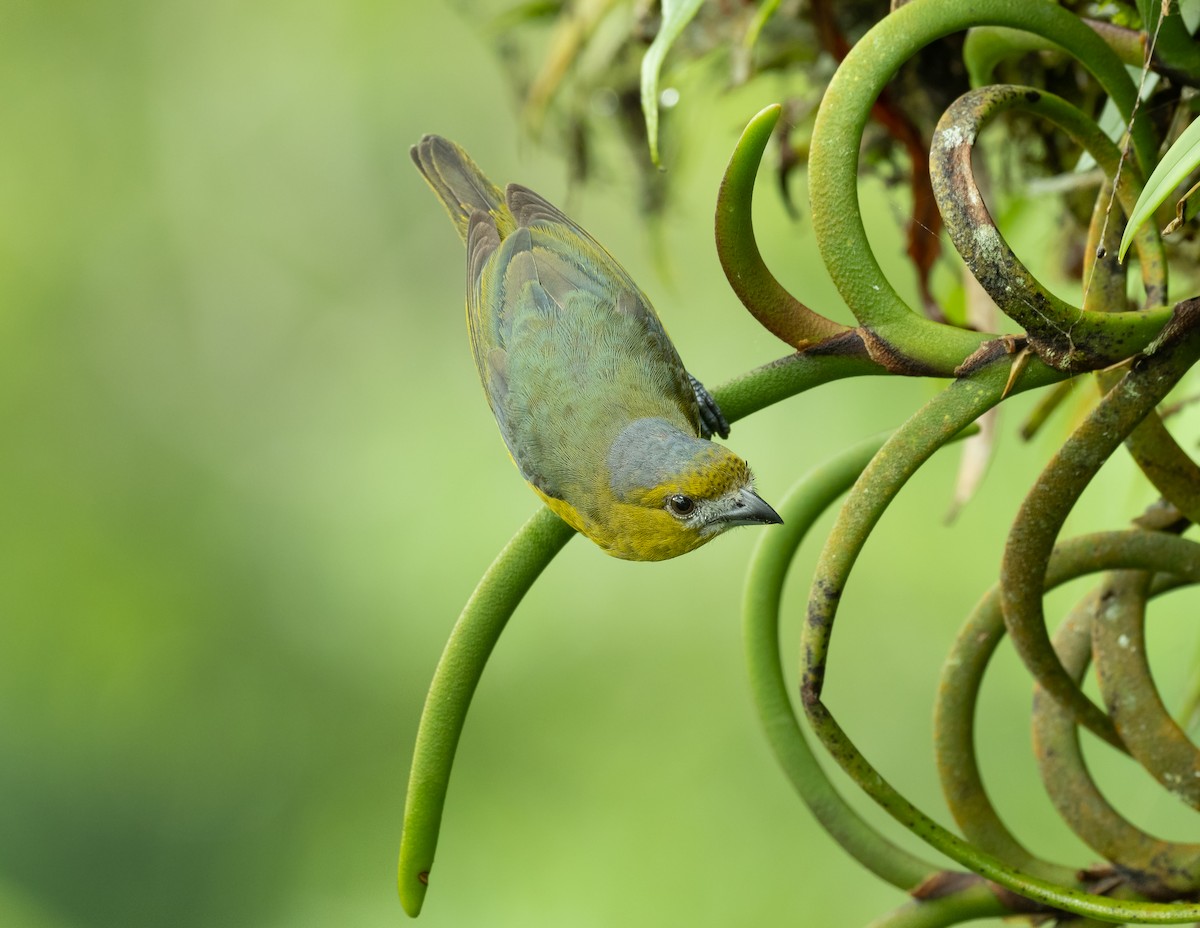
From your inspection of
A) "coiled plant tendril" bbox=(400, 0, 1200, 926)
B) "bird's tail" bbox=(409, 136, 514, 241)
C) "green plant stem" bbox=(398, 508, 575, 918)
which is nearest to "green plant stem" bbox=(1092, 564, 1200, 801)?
"coiled plant tendril" bbox=(400, 0, 1200, 926)

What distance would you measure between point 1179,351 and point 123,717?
3006mm

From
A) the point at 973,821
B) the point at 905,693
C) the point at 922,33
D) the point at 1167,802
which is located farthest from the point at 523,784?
the point at 922,33

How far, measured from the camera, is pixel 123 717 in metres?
3.15

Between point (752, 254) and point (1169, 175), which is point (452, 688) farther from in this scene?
point (1169, 175)

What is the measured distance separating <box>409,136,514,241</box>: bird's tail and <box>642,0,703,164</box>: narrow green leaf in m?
0.59

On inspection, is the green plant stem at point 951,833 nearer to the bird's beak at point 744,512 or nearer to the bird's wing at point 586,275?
the bird's beak at point 744,512

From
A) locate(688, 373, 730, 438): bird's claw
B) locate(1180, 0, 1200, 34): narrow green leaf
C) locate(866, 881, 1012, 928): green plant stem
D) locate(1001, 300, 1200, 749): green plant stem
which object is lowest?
locate(866, 881, 1012, 928): green plant stem

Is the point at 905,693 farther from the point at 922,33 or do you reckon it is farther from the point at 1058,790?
the point at 922,33

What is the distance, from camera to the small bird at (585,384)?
3.53 feet

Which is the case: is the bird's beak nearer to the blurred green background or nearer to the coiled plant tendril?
the coiled plant tendril

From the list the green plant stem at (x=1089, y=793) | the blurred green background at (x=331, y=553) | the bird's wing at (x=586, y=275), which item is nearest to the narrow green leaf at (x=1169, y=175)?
the green plant stem at (x=1089, y=793)

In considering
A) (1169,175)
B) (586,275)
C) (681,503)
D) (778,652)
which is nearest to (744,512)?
(681,503)

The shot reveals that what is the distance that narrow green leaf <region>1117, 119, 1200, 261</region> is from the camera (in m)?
0.55

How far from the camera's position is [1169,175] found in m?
0.57
